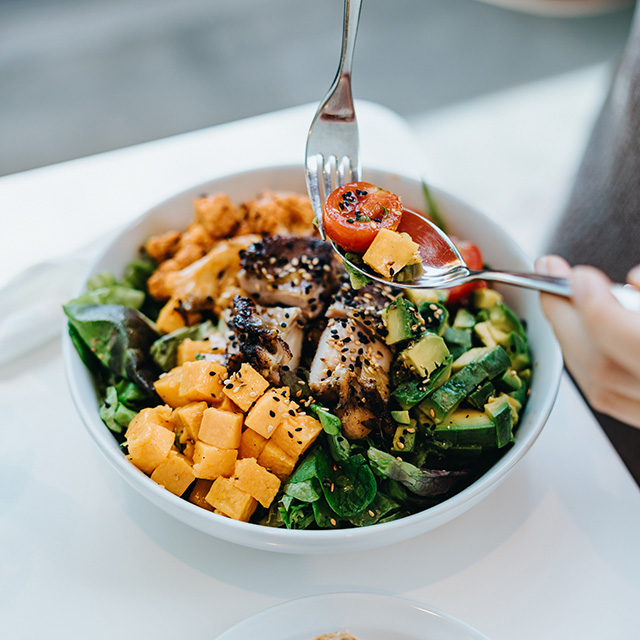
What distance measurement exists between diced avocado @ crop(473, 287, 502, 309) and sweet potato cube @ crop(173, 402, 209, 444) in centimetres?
76

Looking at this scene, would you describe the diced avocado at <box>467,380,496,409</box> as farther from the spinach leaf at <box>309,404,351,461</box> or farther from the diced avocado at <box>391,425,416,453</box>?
the spinach leaf at <box>309,404,351,461</box>

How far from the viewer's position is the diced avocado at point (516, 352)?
1482mm

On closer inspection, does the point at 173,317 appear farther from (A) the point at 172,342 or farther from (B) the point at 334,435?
(B) the point at 334,435

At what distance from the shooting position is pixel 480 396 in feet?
4.42

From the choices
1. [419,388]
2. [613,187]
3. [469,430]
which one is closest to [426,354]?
[419,388]

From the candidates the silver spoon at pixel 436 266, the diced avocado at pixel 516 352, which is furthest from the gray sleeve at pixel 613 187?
the silver spoon at pixel 436 266

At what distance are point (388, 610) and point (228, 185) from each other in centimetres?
121

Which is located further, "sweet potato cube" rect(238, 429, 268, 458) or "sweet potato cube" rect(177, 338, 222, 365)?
"sweet potato cube" rect(177, 338, 222, 365)

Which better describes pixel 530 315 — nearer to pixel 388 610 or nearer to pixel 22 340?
pixel 388 610

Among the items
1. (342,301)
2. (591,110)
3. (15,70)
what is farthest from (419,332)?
(15,70)

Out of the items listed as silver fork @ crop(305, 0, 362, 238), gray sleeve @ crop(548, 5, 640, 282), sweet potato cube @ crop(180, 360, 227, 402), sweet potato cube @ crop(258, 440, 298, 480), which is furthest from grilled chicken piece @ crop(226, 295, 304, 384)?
gray sleeve @ crop(548, 5, 640, 282)

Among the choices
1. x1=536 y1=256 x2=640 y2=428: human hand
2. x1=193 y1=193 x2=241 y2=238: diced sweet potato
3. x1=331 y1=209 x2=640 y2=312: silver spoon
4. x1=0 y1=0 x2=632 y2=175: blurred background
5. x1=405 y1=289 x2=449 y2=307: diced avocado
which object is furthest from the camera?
x1=0 y1=0 x2=632 y2=175: blurred background

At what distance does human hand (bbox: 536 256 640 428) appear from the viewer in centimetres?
85

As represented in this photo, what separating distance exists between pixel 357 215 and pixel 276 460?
54 centimetres
